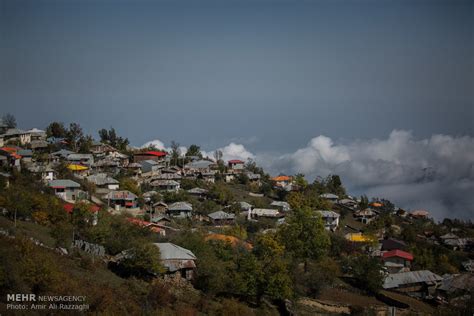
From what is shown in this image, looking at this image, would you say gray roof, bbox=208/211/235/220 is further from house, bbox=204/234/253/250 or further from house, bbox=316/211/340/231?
house, bbox=316/211/340/231

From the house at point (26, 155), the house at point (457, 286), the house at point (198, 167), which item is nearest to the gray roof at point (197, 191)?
the house at point (198, 167)

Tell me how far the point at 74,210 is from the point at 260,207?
23.7m

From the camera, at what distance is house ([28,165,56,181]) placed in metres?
47.3

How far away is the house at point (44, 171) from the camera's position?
4734 centimetres

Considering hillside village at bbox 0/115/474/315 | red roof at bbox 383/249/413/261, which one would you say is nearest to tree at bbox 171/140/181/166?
hillside village at bbox 0/115/474/315

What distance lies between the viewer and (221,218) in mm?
47000

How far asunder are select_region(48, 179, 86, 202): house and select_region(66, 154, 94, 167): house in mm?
10776

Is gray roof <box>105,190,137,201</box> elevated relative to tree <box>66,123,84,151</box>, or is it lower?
lower

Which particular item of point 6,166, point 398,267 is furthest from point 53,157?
point 398,267

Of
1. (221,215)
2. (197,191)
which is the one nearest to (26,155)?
(197,191)

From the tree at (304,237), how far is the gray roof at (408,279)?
493 centimetres

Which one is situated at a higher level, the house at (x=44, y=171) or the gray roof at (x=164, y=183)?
the house at (x=44, y=171)

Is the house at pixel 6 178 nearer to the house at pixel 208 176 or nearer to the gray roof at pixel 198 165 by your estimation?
the house at pixel 208 176

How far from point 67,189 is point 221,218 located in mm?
13210
